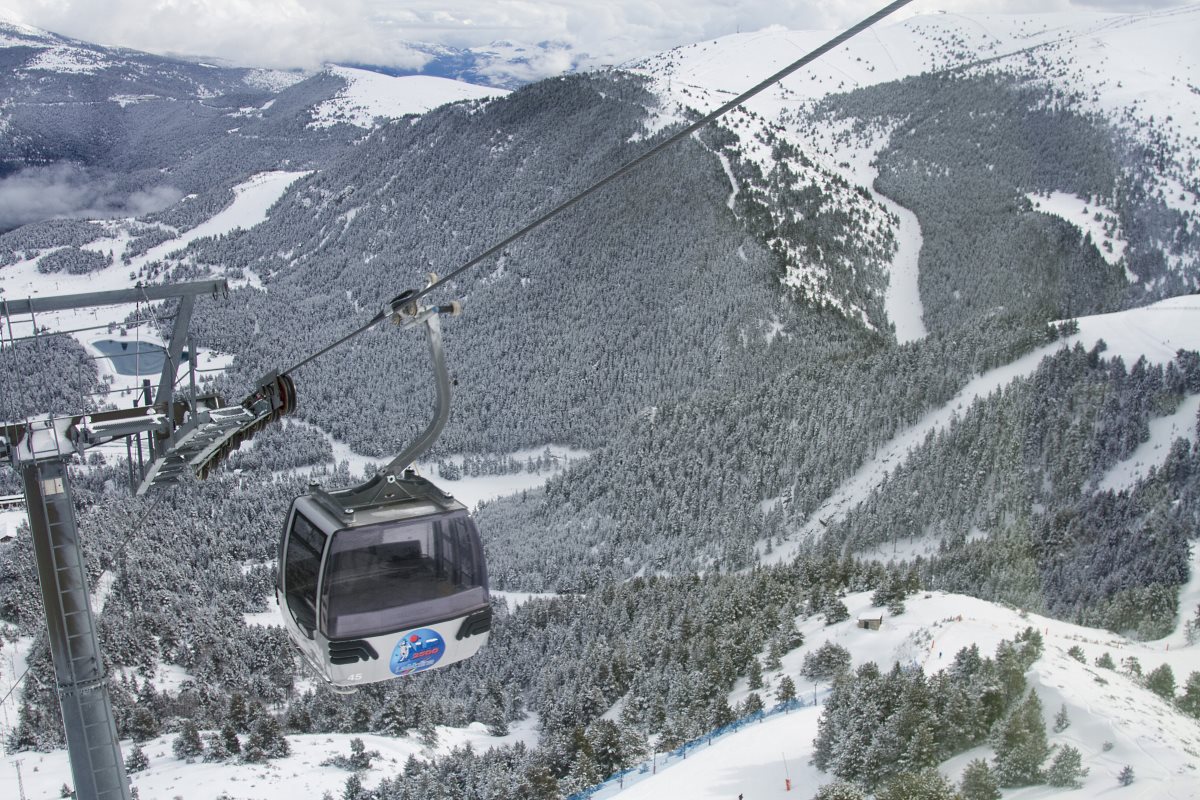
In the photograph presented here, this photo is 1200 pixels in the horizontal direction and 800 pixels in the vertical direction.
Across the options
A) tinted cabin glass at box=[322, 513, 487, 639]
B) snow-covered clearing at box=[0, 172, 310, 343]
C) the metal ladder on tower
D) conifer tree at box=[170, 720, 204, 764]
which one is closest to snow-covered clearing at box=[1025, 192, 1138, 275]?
conifer tree at box=[170, 720, 204, 764]

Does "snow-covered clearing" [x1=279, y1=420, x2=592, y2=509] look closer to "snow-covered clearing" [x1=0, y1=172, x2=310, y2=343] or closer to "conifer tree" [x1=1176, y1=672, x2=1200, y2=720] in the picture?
"conifer tree" [x1=1176, y1=672, x2=1200, y2=720]

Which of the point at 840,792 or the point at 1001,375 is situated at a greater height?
the point at 840,792

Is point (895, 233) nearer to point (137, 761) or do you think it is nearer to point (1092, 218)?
point (1092, 218)

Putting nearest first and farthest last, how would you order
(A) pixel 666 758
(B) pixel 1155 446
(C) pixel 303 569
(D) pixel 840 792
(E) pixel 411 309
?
(E) pixel 411 309 → (C) pixel 303 569 → (D) pixel 840 792 → (A) pixel 666 758 → (B) pixel 1155 446

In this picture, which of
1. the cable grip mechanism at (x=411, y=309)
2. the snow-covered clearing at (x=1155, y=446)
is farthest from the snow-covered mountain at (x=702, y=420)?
the cable grip mechanism at (x=411, y=309)

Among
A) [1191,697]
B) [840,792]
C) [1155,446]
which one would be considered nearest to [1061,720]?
[840,792]

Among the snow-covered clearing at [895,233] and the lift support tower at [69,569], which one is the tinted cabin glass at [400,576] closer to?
the lift support tower at [69,569]

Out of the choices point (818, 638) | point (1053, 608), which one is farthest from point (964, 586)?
point (818, 638)
